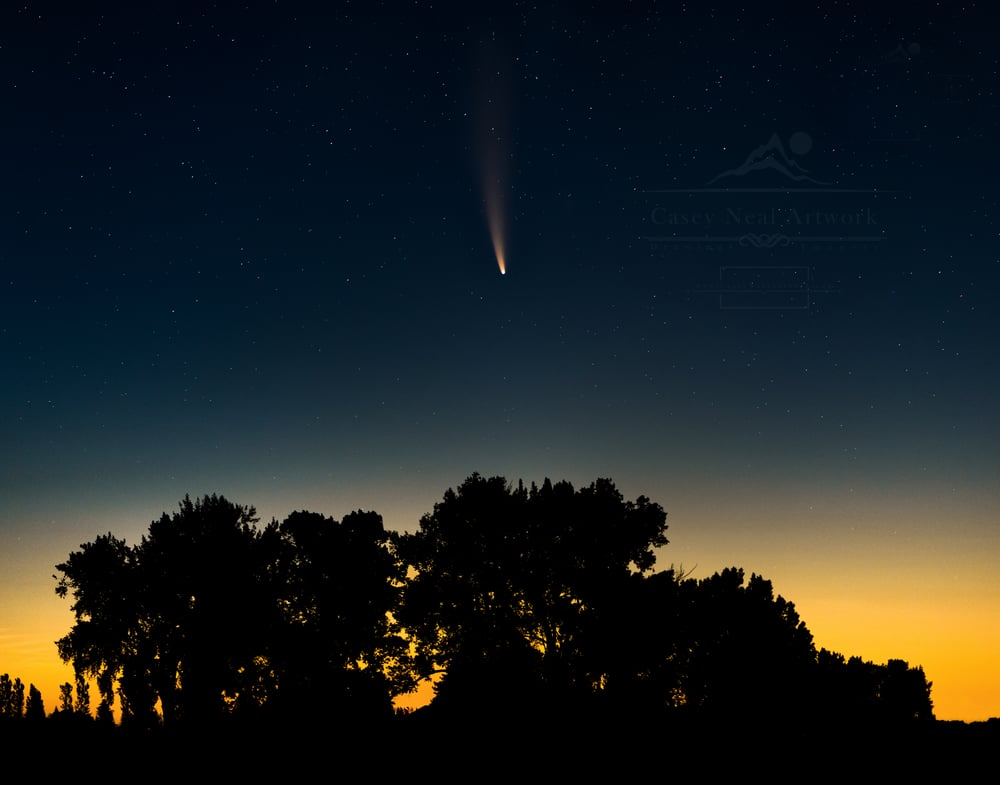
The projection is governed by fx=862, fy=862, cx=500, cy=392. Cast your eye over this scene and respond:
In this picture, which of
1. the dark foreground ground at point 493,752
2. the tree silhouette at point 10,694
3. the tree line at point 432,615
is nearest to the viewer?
the dark foreground ground at point 493,752

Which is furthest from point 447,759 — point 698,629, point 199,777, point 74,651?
point 74,651

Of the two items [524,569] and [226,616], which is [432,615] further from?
[226,616]

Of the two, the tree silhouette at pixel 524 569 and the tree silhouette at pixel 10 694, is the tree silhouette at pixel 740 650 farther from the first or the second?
the tree silhouette at pixel 10 694

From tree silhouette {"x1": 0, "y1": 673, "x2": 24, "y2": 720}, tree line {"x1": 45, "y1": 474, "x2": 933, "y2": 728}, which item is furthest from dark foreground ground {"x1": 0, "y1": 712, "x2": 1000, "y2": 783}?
tree silhouette {"x1": 0, "y1": 673, "x2": 24, "y2": 720}

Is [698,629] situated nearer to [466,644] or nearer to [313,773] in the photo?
[466,644]

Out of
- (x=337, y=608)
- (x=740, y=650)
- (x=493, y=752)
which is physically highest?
(x=337, y=608)

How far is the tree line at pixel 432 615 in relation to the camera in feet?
182

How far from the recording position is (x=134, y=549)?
2467 inches

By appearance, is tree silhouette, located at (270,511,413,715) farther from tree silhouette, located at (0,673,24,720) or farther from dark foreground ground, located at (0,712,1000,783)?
tree silhouette, located at (0,673,24,720)

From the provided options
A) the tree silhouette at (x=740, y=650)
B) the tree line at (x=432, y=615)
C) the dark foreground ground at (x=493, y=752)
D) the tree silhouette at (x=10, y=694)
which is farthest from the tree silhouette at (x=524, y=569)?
the tree silhouette at (x=10, y=694)

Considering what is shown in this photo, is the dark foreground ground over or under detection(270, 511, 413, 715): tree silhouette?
under

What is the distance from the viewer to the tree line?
5544 centimetres

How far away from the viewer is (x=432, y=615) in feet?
193

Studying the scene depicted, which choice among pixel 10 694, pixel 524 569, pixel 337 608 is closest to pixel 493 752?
pixel 524 569
